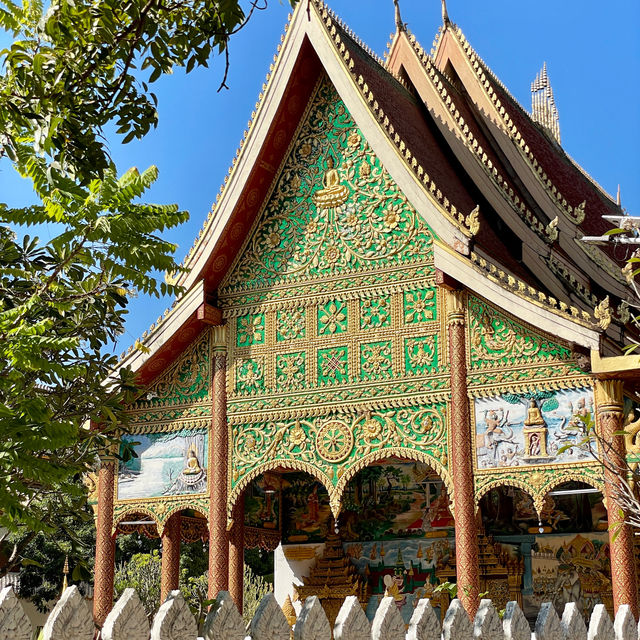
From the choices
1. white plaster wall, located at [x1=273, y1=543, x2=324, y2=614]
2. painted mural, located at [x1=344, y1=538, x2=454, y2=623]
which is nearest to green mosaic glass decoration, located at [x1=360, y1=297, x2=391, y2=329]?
painted mural, located at [x1=344, y1=538, x2=454, y2=623]

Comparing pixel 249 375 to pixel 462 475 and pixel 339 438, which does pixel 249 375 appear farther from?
pixel 462 475

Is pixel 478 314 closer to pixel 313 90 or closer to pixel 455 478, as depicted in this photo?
pixel 455 478

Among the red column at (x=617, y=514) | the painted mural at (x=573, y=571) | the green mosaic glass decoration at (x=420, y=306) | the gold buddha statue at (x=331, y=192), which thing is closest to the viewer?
the red column at (x=617, y=514)

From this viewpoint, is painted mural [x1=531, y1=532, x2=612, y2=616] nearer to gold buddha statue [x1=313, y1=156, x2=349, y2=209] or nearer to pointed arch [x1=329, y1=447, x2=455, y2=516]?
pointed arch [x1=329, y1=447, x2=455, y2=516]

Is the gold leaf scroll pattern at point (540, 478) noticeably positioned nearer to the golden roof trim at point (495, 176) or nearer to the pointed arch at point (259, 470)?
the pointed arch at point (259, 470)

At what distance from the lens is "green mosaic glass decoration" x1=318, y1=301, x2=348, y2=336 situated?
11.6 metres

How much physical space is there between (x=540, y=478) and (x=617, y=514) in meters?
0.81

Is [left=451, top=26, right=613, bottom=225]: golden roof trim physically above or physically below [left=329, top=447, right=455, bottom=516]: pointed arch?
above

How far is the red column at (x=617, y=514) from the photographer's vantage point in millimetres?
9750

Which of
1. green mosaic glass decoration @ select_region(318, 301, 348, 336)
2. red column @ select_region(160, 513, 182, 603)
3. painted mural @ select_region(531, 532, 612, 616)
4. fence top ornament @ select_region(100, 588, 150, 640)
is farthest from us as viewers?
red column @ select_region(160, 513, 182, 603)

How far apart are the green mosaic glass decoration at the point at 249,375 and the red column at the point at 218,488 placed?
196 mm

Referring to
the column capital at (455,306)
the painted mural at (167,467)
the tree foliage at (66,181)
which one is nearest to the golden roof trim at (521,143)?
the column capital at (455,306)

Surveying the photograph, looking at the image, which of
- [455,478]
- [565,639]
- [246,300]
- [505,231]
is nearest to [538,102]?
[505,231]

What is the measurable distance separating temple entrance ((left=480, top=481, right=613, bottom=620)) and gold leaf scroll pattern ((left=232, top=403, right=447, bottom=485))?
9.11ft
